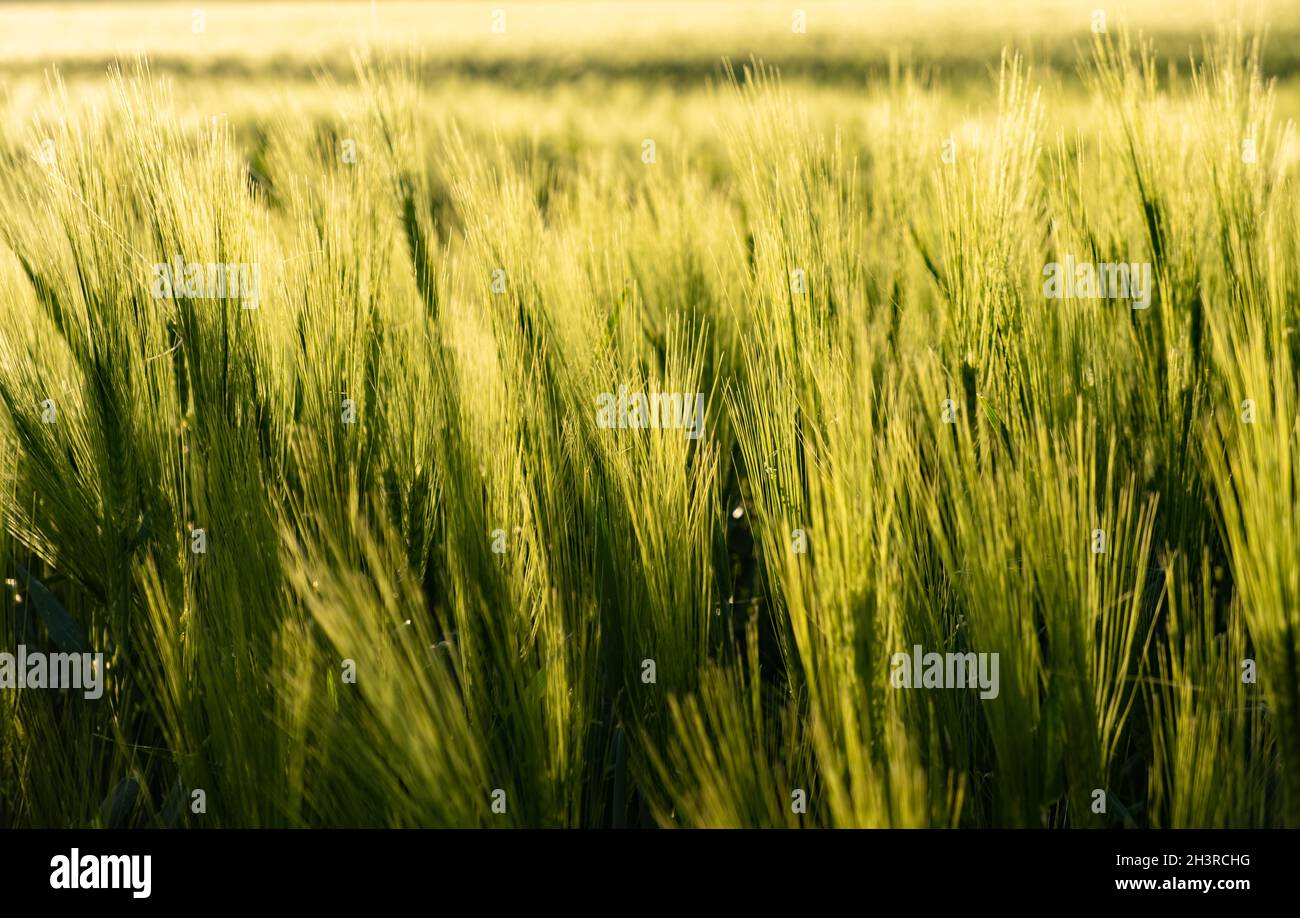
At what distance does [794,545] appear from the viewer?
3.16ft

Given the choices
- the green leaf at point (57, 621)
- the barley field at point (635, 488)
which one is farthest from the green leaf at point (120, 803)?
the green leaf at point (57, 621)

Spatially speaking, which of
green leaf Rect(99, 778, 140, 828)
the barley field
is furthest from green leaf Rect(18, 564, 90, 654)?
green leaf Rect(99, 778, 140, 828)

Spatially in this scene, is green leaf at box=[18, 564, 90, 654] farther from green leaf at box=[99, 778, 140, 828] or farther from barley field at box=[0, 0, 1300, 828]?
green leaf at box=[99, 778, 140, 828]

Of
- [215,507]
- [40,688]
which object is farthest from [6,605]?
[215,507]

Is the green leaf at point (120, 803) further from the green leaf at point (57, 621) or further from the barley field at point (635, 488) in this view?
the green leaf at point (57, 621)

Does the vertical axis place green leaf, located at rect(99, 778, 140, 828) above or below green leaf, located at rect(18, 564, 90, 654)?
below

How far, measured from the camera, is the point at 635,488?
107cm

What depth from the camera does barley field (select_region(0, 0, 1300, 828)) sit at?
0.89 m

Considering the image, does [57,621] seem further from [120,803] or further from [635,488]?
[635,488]

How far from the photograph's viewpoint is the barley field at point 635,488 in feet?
2.92

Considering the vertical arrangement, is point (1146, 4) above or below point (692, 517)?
above
